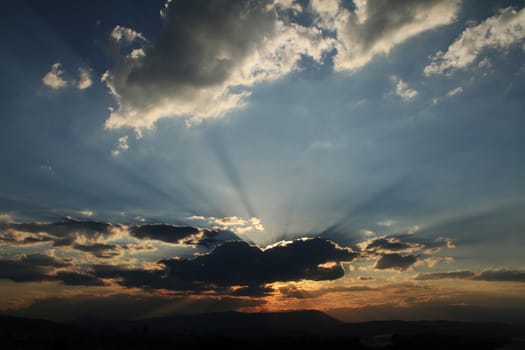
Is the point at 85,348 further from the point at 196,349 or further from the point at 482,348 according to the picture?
the point at 482,348

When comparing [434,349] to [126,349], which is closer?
[434,349]

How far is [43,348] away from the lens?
4766 inches

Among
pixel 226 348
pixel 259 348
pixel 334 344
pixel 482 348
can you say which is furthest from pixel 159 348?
pixel 482 348

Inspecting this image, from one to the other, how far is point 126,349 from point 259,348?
47.1 meters

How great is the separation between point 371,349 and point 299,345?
102ft

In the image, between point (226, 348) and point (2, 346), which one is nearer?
point (226, 348)

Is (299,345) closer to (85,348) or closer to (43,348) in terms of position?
(85,348)

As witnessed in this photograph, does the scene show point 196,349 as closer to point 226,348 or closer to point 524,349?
point 226,348

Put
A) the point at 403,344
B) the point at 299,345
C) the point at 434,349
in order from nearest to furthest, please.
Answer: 1. the point at 434,349
2. the point at 403,344
3. the point at 299,345

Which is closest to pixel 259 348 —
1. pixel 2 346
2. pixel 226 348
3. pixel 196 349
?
pixel 226 348

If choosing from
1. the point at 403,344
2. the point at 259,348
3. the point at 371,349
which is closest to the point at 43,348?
the point at 259,348

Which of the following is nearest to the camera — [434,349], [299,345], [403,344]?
[434,349]

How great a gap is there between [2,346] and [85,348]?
41.8m

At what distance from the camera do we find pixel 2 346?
13050 centimetres
